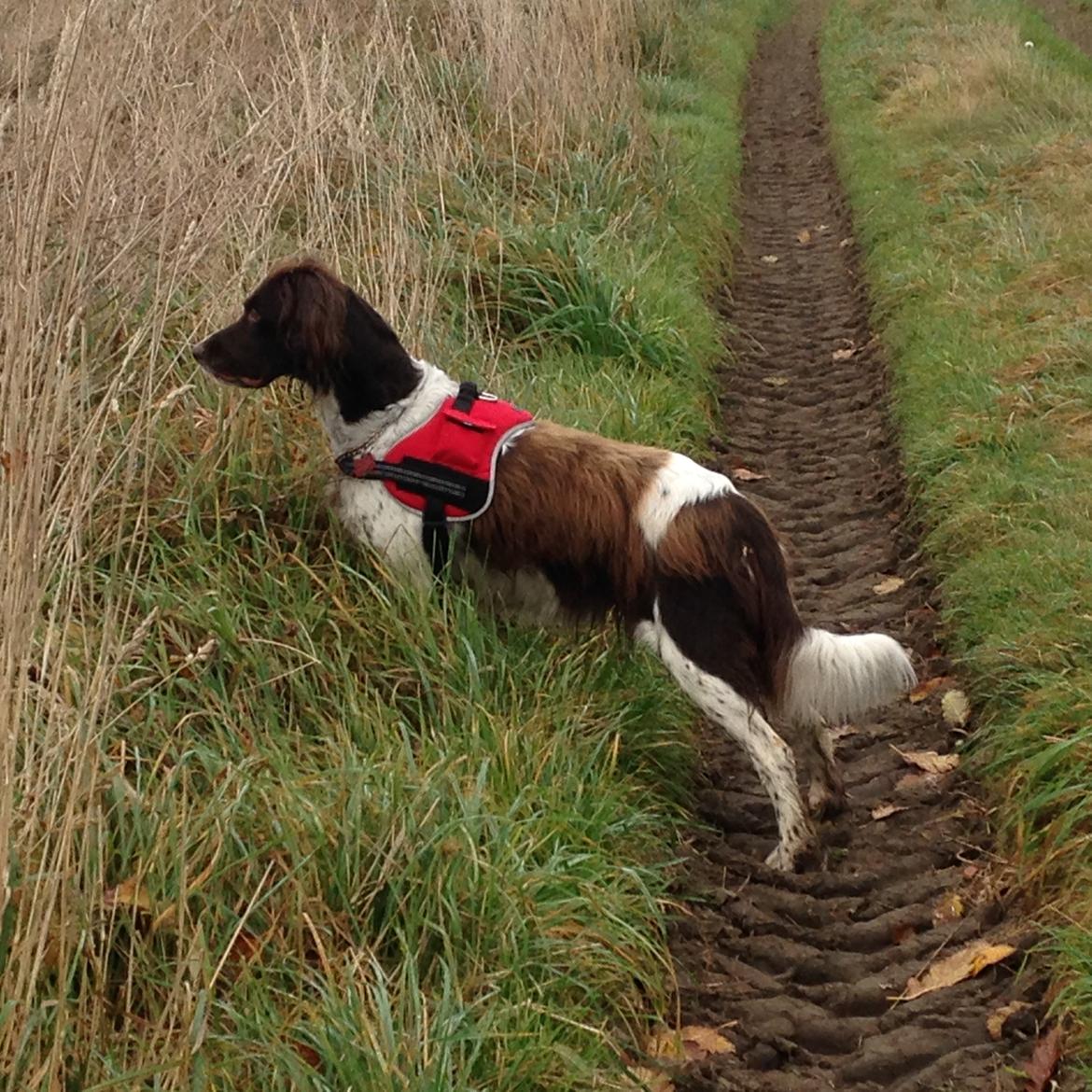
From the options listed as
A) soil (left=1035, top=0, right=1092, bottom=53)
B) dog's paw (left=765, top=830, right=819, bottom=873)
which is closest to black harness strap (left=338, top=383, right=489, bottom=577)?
dog's paw (left=765, top=830, right=819, bottom=873)

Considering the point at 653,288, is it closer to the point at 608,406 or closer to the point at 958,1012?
the point at 608,406

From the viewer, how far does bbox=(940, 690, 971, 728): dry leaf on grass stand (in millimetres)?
4418

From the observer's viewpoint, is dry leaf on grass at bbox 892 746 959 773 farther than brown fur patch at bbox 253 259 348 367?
Yes

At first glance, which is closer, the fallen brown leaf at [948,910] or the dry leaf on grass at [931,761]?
the fallen brown leaf at [948,910]

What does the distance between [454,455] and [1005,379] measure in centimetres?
323

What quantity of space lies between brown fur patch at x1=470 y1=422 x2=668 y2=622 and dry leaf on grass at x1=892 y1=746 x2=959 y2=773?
104 cm

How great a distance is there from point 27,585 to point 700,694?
6.76 ft

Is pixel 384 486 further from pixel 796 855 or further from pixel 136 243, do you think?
pixel 796 855

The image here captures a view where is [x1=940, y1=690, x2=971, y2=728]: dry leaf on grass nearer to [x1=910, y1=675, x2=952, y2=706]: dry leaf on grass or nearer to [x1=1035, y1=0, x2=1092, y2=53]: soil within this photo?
[x1=910, y1=675, x2=952, y2=706]: dry leaf on grass

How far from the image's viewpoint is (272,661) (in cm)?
375

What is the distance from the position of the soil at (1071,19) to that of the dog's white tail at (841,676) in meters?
16.2

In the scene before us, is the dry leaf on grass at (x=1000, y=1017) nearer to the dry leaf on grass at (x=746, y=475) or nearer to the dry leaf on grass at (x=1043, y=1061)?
the dry leaf on grass at (x=1043, y=1061)

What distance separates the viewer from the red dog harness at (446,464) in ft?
13.4

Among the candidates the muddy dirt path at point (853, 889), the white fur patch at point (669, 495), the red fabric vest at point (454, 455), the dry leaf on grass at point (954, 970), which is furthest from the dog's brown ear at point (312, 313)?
the dry leaf on grass at point (954, 970)
